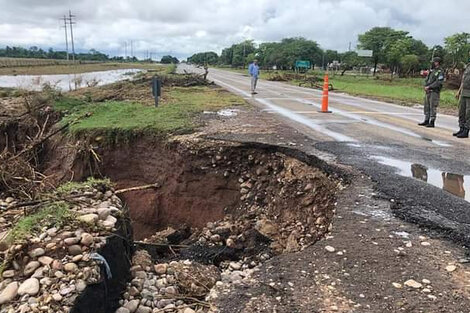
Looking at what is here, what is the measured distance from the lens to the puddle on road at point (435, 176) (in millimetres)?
5340

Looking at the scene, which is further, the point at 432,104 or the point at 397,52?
the point at 397,52

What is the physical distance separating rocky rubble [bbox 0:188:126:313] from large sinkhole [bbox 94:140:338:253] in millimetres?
2145

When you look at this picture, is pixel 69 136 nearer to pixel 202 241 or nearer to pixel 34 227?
pixel 202 241

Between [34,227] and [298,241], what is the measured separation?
9.12 ft

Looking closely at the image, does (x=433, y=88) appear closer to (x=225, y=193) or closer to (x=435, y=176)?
(x=435, y=176)

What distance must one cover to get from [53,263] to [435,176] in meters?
5.05

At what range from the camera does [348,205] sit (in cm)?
461

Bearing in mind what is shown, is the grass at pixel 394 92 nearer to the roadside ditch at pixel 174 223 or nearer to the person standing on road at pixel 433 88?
the person standing on road at pixel 433 88

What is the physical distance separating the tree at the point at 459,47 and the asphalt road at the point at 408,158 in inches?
1790

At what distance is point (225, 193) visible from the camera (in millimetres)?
7234

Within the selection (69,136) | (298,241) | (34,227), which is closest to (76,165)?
(69,136)

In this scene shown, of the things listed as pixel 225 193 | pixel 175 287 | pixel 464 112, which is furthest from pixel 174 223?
pixel 464 112

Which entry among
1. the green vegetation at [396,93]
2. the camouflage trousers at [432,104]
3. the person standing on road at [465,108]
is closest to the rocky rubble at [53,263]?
the person standing on road at [465,108]

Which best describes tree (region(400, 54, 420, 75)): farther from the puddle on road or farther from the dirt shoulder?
the dirt shoulder
